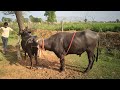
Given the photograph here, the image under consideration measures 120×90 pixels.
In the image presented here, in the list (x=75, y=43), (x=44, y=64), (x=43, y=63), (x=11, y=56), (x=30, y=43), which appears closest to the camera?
(x=75, y=43)

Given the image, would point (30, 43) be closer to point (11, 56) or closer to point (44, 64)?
point (44, 64)

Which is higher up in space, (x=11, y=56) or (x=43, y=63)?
(x=11, y=56)

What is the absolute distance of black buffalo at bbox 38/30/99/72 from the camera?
760cm

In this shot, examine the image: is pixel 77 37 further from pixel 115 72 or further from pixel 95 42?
pixel 115 72

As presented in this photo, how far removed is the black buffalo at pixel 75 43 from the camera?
760 centimetres

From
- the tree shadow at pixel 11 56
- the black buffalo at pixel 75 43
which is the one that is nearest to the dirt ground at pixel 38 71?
the tree shadow at pixel 11 56

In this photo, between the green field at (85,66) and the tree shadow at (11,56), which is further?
the tree shadow at (11,56)

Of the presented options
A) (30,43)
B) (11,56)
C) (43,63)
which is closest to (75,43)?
(30,43)

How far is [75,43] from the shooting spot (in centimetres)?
769

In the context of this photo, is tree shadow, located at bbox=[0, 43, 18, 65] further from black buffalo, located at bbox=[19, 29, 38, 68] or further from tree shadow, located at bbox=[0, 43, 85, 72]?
black buffalo, located at bbox=[19, 29, 38, 68]

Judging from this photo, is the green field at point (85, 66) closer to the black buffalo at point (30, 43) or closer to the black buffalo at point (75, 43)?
the black buffalo at point (75, 43)

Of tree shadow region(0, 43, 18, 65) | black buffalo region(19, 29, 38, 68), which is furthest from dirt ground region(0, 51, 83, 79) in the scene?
black buffalo region(19, 29, 38, 68)
